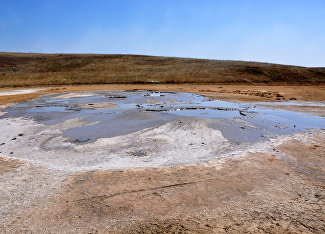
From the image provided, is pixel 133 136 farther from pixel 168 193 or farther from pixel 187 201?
pixel 187 201

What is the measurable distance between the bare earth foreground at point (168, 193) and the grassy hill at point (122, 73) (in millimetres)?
26125

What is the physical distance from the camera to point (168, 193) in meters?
3.70

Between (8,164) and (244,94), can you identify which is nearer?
(8,164)

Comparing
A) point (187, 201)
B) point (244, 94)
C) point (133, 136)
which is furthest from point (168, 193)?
point (244, 94)

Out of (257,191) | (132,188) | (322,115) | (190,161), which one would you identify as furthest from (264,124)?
(132,188)

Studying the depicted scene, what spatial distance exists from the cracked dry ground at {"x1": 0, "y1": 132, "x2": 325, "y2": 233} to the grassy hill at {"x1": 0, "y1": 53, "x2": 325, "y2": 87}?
88.0 ft

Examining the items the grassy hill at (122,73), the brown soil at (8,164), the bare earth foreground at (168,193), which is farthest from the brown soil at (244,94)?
the brown soil at (8,164)

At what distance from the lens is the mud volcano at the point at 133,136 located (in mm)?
5188

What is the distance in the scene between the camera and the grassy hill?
104 feet

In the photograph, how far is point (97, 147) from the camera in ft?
19.6

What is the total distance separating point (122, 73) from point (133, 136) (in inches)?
1202

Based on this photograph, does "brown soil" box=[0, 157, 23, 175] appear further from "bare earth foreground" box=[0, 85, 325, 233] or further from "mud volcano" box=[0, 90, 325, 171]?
"mud volcano" box=[0, 90, 325, 171]

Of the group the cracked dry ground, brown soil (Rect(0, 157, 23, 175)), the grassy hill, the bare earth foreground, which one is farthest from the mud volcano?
the grassy hill

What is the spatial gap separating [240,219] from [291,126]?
608 centimetres
